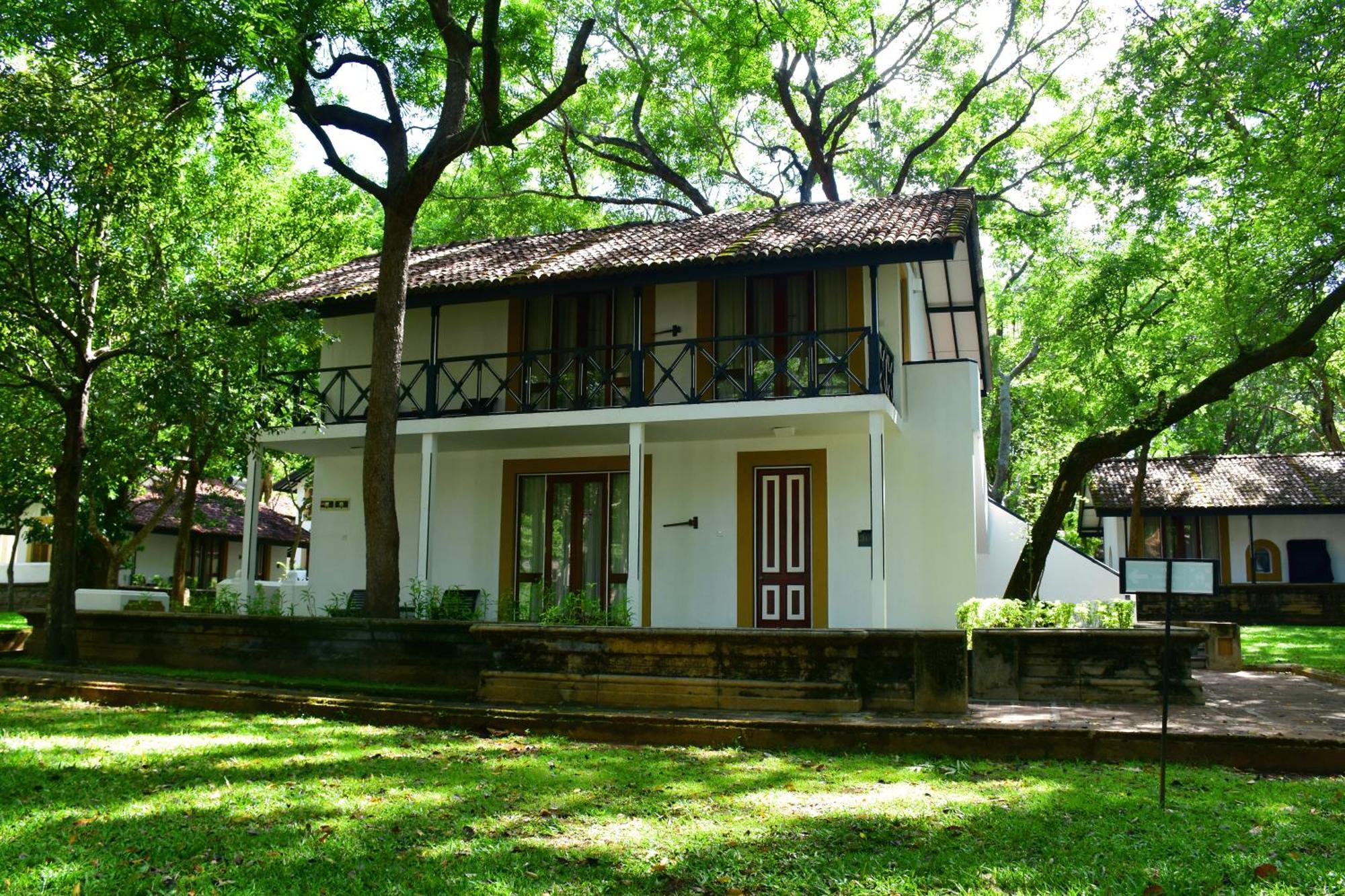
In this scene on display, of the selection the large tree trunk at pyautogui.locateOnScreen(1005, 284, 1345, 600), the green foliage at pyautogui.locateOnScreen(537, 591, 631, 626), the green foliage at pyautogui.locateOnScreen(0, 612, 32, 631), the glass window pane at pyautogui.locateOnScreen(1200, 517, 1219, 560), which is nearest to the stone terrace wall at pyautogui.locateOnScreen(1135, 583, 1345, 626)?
the glass window pane at pyautogui.locateOnScreen(1200, 517, 1219, 560)

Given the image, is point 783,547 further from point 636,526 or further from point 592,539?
point 592,539

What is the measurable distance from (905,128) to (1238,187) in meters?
13.4

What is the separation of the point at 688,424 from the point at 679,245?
2.72 m

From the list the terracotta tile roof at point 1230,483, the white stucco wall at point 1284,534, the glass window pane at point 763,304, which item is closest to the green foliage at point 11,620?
the glass window pane at point 763,304

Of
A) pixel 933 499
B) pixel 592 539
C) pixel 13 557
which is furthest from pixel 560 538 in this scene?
pixel 13 557

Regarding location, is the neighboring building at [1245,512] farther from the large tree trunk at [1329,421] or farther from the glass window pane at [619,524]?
the glass window pane at [619,524]

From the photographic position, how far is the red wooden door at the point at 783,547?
13312 mm

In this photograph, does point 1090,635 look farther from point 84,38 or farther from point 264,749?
point 84,38

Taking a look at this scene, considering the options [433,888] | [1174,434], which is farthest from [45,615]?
[1174,434]

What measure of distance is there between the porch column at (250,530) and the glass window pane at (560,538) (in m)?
4.21

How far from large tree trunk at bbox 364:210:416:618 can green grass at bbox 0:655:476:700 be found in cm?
142

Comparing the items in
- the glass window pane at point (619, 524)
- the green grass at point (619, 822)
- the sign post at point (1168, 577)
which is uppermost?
the glass window pane at point (619, 524)

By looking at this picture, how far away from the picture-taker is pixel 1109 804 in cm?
583

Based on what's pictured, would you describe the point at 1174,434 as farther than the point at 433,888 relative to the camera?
Yes
